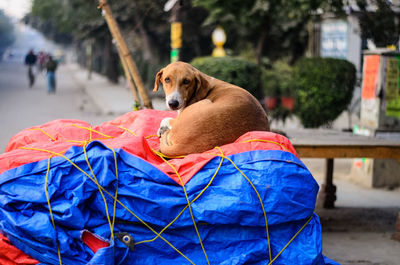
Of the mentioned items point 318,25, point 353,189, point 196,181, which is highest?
point 318,25

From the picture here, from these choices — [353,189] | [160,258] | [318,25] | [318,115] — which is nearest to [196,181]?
[160,258]

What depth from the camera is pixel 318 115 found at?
1148 cm

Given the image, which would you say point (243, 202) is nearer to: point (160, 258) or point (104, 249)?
point (160, 258)

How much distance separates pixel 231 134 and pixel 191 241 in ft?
3.79

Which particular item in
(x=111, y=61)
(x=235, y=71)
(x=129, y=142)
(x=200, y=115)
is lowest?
(x=111, y=61)

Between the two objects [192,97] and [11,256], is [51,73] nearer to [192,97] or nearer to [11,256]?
[192,97]

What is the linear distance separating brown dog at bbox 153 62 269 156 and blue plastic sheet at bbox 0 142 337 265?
0.53 meters

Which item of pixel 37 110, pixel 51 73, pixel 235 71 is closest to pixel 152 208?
pixel 235 71

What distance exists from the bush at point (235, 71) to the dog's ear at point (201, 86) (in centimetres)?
750

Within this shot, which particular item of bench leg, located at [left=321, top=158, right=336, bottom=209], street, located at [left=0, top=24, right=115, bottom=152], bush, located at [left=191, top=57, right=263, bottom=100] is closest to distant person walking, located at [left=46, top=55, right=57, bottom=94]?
street, located at [left=0, top=24, right=115, bottom=152]

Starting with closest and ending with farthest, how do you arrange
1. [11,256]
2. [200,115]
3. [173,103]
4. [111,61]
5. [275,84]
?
[11,256]
[200,115]
[173,103]
[275,84]
[111,61]

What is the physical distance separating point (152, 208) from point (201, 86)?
171 cm

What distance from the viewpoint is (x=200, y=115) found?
480 centimetres

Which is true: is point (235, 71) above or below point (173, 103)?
below
